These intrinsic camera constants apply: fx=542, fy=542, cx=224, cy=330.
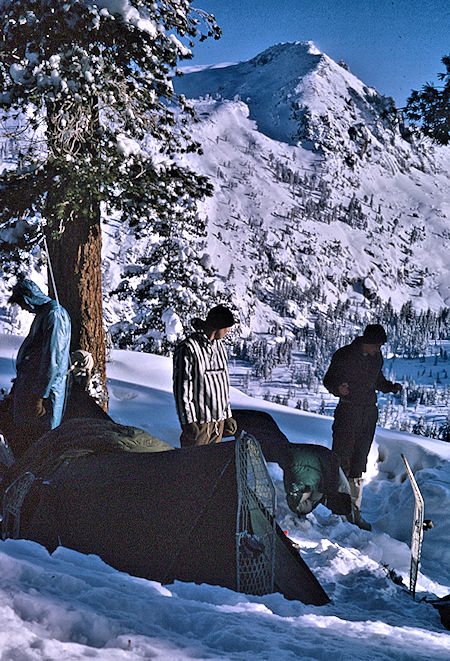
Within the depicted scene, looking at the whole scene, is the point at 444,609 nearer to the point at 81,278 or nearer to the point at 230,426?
the point at 230,426

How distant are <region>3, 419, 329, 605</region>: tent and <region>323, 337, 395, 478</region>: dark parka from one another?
283 cm

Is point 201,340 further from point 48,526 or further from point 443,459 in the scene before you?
point 443,459

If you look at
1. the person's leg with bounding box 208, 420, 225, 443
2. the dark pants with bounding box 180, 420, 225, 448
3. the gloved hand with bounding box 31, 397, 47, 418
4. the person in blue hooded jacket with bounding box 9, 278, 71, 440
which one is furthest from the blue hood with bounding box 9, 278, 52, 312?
the person's leg with bounding box 208, 420, 225, 443

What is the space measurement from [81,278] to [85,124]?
2.06 metres

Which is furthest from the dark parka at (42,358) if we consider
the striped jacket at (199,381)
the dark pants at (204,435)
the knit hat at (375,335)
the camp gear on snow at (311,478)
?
the knit hat at (375,335)

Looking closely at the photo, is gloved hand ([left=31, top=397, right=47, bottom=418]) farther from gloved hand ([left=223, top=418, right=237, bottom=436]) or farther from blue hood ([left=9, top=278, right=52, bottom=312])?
gloved hand ([left=223, top=418, right=237, bottom=436])

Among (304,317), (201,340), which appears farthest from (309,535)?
(304,317)

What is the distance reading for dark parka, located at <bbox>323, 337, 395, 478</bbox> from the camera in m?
6.25

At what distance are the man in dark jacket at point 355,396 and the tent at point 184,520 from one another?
9.28ft

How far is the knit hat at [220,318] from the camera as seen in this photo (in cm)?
492

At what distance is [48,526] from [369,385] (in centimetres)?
395

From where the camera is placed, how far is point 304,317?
511 ft

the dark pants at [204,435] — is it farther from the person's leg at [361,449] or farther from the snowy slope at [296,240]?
the snowy slope at [296,240]

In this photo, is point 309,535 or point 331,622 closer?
point 331,622
